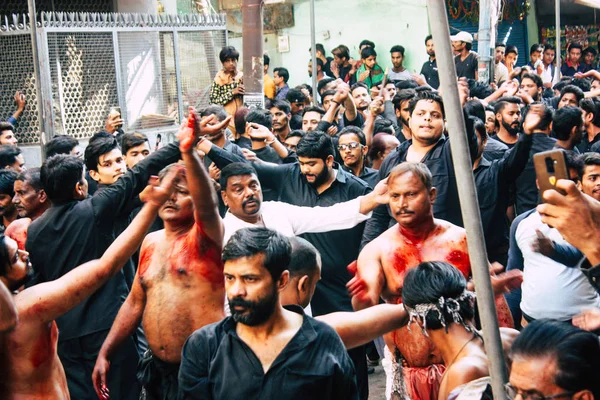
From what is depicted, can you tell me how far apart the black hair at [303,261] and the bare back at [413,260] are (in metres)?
0.91

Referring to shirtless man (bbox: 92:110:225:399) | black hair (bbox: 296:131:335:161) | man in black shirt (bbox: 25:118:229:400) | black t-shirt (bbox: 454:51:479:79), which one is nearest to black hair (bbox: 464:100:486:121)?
black hair (bbox: 296:131:335:161)

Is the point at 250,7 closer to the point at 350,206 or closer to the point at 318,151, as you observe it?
the point at 318,151

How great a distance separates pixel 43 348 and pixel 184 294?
948 millimetres

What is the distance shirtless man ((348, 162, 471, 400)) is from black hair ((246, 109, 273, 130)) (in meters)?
4.03

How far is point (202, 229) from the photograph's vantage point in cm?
459

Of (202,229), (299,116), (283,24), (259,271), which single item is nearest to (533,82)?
(299,116)

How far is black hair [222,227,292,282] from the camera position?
11.1ft

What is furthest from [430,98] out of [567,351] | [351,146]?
[567,351]

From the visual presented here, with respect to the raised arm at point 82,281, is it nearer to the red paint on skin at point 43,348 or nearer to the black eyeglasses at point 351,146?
the red paint on skin at point 43,348

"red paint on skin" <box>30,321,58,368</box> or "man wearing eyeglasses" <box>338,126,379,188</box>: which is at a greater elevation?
"man wearing eyeglasses" <box>338,126,379,188</box>

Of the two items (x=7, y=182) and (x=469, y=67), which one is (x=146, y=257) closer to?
(x=7, y=182)

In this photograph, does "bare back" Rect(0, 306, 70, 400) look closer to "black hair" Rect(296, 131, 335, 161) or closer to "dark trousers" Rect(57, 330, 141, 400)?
"dark trousers" Rect(57, 330, 141, 400)

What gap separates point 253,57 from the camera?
36.2 feet

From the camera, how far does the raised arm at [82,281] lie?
152 inches
